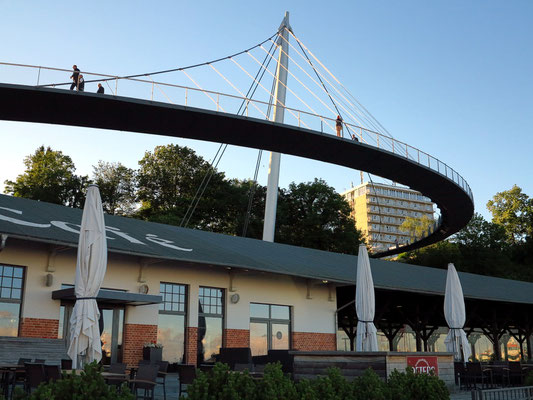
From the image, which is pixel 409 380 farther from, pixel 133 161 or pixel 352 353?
pixel 133 161

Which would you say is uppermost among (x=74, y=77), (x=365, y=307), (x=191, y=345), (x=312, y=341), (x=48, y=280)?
(x=74, y=77)

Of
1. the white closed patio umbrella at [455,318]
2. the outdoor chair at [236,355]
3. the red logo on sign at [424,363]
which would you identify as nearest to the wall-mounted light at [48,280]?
the outdoor chair at [236,355]

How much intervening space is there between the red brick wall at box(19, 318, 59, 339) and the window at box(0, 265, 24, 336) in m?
0.19

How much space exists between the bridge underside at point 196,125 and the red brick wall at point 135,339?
7.20m

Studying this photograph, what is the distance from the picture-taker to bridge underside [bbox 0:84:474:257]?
17.6 meters

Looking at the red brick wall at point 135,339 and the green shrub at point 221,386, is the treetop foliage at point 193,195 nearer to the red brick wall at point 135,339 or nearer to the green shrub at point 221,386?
the red brick wall at point 135,339

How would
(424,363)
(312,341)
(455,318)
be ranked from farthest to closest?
(312,341), (455,318), (424,363)

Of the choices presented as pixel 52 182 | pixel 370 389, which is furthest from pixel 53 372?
pixel 52 182

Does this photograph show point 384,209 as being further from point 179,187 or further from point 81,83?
point 81,83

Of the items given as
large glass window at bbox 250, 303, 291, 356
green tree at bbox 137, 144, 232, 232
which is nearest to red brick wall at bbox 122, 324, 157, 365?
large glass window at bbox 250, 303, 291, 356

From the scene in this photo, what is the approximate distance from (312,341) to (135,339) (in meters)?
6.32

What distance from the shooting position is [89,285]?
9531 millimetres

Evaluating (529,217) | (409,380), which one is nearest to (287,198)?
(529,217)

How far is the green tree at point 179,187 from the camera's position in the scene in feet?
158
